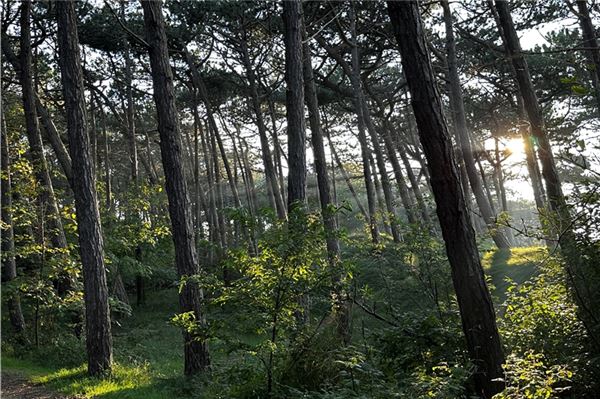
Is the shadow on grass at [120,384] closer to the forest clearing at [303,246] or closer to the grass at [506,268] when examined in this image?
the forest clearing at [303,246]

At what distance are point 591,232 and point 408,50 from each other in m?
2.43

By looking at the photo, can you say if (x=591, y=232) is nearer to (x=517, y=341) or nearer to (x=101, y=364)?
(x=517, y=341)

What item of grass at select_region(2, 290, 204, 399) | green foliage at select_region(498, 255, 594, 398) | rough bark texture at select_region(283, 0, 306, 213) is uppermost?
rough bark texture at select_region(283, 0, 306, 213)

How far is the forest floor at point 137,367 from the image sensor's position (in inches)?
318

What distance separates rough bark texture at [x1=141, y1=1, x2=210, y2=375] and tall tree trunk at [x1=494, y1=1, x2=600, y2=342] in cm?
539

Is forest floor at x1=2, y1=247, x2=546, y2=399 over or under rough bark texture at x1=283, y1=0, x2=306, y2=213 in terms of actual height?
under

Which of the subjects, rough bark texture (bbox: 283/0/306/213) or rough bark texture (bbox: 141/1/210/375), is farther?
rough bark texture (bbox: 283/0/306/213)

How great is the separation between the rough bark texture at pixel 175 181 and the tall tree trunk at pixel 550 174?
539 cm

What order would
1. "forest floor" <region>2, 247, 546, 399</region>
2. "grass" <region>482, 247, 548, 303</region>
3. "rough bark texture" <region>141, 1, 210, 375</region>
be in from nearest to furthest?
"forest floor" <region>2, 247, 546, 399</region> → "rough bark texture" <region>141, 1, 210, 375</region> → "grass" <region>482, 247, 548, 303</region>

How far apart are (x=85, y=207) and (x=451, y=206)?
7047mm

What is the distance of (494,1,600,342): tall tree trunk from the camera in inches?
189

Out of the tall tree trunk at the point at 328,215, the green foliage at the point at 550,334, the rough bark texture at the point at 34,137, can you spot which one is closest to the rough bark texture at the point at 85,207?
the rough bark texture at the point at 34,137

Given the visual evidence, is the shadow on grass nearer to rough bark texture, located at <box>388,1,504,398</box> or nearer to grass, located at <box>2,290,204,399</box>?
grass, located at <box>2,290,204,399</box>

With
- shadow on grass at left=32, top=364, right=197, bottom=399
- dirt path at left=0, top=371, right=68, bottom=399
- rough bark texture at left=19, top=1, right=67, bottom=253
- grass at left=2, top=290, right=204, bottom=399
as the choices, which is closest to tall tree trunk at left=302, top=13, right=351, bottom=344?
shadow on grass at left=32, top=364, right=197, bottom=399
